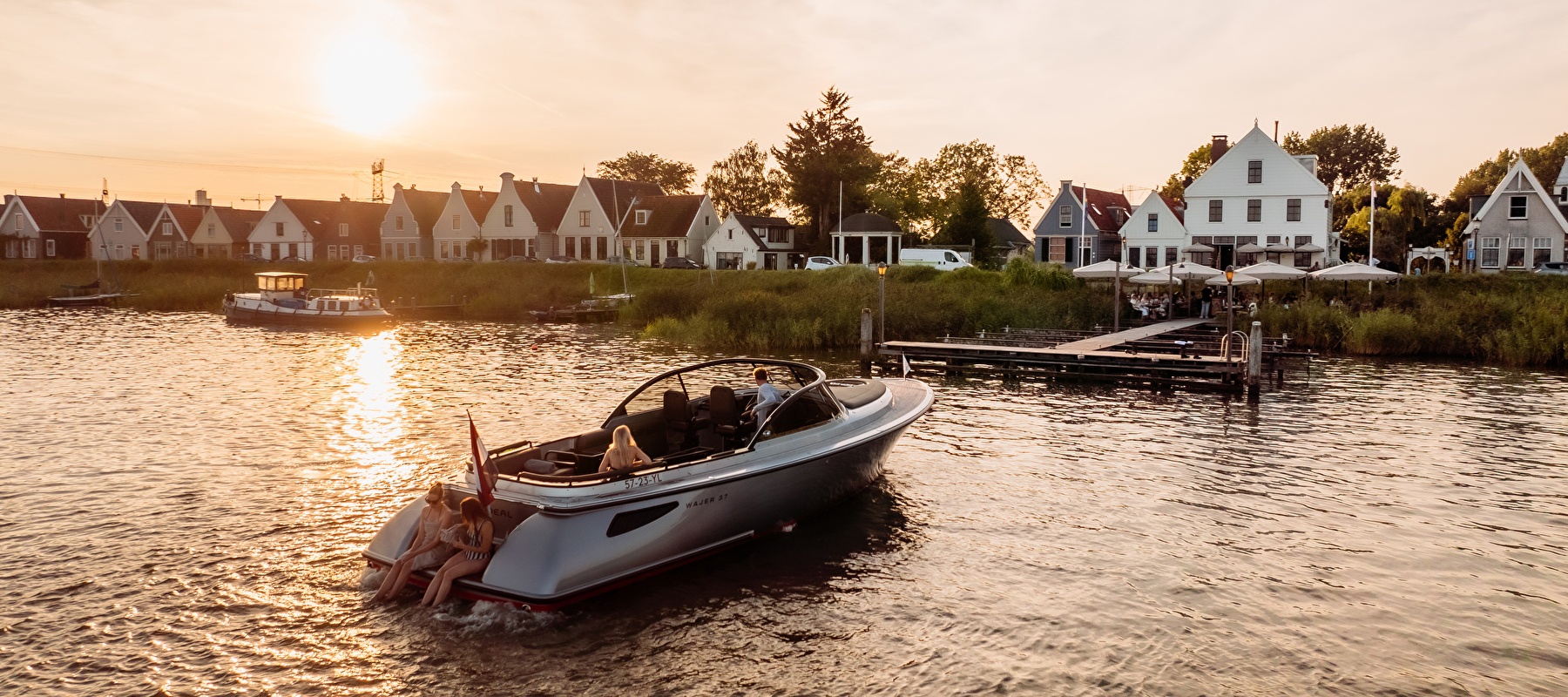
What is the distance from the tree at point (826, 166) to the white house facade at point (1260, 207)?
24.7 m

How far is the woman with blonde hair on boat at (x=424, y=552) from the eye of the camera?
1022 cm

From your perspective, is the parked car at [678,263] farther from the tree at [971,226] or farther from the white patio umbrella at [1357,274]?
the white patio umbrella at [1357,274]

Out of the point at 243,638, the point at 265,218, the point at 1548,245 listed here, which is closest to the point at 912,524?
the point at 243,638

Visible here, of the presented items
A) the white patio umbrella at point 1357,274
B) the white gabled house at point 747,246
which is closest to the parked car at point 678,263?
the white gabled house at point 747,246

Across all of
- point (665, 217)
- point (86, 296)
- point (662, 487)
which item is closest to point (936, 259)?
point (665, 217)

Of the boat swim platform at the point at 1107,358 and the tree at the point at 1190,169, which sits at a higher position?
the tree at the point at 1190,169

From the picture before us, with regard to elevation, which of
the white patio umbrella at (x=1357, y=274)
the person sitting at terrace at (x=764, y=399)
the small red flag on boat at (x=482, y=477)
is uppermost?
the white patio umbrella at (x=1357, y=274)

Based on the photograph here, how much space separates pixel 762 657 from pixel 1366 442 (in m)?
15.0

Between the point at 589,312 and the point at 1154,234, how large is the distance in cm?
3395

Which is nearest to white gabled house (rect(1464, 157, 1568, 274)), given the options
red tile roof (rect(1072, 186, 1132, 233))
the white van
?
red tile roof (rect(1072, 186, 1132, 233))

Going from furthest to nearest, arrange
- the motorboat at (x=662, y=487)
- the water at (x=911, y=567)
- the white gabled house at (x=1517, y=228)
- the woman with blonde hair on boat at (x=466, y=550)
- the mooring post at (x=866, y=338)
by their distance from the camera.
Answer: the white gabled house at (x=1517, y=228), the mooring post at (x=866, y=338), the woman with blonde hair on boat at (x=466, y=550), the motorboat at (x=662, y=487), the water at (x=911, y=567)

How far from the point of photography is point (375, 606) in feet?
33.6

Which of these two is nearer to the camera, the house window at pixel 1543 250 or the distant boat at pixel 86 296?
the house window at pixel 1543 250

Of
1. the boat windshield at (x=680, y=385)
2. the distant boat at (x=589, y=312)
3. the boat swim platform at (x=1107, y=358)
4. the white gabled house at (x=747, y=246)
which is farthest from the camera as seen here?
the white gabled house at (x=747, y=246)
